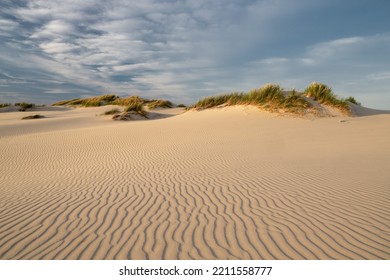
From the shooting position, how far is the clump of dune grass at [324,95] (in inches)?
627

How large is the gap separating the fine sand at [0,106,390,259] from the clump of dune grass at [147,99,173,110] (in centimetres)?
1925

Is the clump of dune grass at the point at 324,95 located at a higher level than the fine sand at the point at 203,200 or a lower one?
higher

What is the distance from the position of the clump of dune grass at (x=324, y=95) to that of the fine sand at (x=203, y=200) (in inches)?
228

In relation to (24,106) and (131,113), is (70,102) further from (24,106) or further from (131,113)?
(131,113)

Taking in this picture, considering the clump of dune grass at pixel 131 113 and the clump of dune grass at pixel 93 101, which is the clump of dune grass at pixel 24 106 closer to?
the clump of dune grass at pixel 93 101

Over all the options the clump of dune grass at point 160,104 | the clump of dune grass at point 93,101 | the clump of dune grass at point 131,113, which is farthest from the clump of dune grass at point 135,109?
the clump of dune grass at point 93,101

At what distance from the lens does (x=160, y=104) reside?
30672mm

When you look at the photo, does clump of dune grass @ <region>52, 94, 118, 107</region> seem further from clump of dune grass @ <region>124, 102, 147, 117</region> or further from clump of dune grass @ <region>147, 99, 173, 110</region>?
clump of dune grass @ <region>124, 102, 147, 117</region>

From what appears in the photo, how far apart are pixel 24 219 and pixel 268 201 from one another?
3864 millimetres

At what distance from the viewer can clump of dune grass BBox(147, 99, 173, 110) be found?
29.4 metres

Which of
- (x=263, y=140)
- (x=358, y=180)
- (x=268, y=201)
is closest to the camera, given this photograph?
(x=268, y=201)
